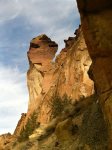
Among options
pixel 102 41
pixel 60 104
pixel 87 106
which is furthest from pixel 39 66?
pixel 102 41

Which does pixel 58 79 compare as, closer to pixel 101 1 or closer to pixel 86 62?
pixel 86 62

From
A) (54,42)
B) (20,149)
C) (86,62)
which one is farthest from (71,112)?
(54,42)

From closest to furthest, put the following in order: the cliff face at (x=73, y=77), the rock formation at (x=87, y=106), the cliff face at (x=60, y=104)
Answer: the rock formation at (x=87, y=106), the cliff face at (x=60, y=104), the cliff face at (x=73, y=77)

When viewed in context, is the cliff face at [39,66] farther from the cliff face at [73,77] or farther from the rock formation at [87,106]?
the rock formation at [87,106]

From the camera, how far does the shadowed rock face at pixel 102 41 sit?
1579cm

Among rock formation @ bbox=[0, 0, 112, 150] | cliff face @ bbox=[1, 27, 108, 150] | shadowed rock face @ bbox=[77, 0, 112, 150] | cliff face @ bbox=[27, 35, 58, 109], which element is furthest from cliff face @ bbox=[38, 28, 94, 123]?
shadowed rock face @ bbox=[77, 0, 112, 150]

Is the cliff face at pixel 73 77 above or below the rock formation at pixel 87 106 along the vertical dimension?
Answer: above

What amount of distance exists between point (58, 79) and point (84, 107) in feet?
139

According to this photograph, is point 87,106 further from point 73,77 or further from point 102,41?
point 73,77

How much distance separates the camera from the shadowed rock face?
15.8 meters

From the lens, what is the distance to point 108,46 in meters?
15.8

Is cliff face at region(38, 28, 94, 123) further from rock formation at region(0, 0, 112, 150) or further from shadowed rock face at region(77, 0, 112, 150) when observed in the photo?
shadowed rock face at region(77, 0, 112, 150)

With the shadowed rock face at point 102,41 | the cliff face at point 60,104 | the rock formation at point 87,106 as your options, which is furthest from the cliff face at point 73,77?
the shadowed rock face at point 102,41

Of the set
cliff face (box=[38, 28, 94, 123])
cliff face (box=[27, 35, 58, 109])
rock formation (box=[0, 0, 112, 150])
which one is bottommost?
rock formation (box=[0, 0, 112, 150])
